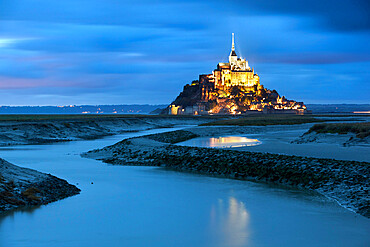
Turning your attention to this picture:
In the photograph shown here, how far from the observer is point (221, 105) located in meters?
186

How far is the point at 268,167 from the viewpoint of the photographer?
18719mm

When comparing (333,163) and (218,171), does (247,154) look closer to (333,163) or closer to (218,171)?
(218,171)

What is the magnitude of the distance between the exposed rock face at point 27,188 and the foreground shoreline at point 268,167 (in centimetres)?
743

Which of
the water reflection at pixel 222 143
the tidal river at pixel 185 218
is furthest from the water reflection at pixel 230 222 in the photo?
the water reflection at pixel 222 143

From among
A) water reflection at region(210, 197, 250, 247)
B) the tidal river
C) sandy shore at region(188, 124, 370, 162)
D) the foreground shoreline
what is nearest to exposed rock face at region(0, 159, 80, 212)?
the tidal river

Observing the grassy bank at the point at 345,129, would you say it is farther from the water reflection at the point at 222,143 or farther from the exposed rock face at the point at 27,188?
the exposed rock face at the point at 27,188

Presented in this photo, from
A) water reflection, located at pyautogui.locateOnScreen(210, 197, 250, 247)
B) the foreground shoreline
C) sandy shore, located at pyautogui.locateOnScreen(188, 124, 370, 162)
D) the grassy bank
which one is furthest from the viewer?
the grassy bank

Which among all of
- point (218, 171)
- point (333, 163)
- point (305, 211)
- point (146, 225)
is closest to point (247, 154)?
point (218, 171)

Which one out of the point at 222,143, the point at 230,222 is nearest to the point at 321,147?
the point at 222,143

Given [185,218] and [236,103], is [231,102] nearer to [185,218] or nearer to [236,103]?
[236,103]

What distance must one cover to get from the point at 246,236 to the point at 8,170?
8.86 m

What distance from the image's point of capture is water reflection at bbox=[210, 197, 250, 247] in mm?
9969

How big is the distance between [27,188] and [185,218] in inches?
204

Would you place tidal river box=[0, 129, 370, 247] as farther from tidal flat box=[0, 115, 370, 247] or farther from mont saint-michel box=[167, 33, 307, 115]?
mont saint-michel box=[167, 33, 307, 115]
